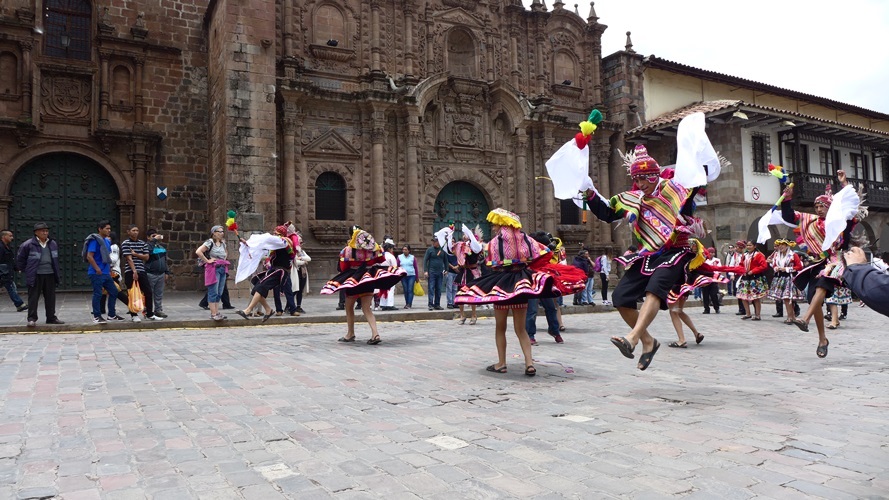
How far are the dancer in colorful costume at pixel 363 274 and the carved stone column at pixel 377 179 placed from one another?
12.6 metres

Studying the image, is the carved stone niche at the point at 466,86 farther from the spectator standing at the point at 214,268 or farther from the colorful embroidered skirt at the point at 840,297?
the colorful embroidered skirt at the point at 840,297

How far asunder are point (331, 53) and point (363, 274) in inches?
581

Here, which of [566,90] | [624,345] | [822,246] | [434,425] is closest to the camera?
A: [434,425]

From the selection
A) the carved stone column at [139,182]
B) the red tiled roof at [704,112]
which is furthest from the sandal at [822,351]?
the carved stone column at [139,182]

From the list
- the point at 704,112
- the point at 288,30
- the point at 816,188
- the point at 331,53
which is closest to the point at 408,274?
the point at 331,53

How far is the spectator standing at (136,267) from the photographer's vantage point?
477 inches

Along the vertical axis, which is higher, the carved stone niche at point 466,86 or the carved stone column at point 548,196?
the carved stone niche at point 466,86

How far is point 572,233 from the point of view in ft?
85.6

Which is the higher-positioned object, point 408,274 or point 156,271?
point 156,271

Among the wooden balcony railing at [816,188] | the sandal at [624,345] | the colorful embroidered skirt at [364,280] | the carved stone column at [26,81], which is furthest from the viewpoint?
the wooden balcony railing at [816,188]

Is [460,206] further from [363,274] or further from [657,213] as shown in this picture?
[657,213]

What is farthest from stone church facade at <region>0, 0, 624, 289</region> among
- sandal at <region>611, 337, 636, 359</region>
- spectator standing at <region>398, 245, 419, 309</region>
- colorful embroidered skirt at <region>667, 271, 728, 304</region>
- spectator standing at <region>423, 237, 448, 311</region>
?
sandal at <region>611, 337, 636, 359</region>

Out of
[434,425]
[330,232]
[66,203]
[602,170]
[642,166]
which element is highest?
[602,170]

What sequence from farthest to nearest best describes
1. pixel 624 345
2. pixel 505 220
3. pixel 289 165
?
pixel 289 165, pixel 505 220, pixel 624 345
